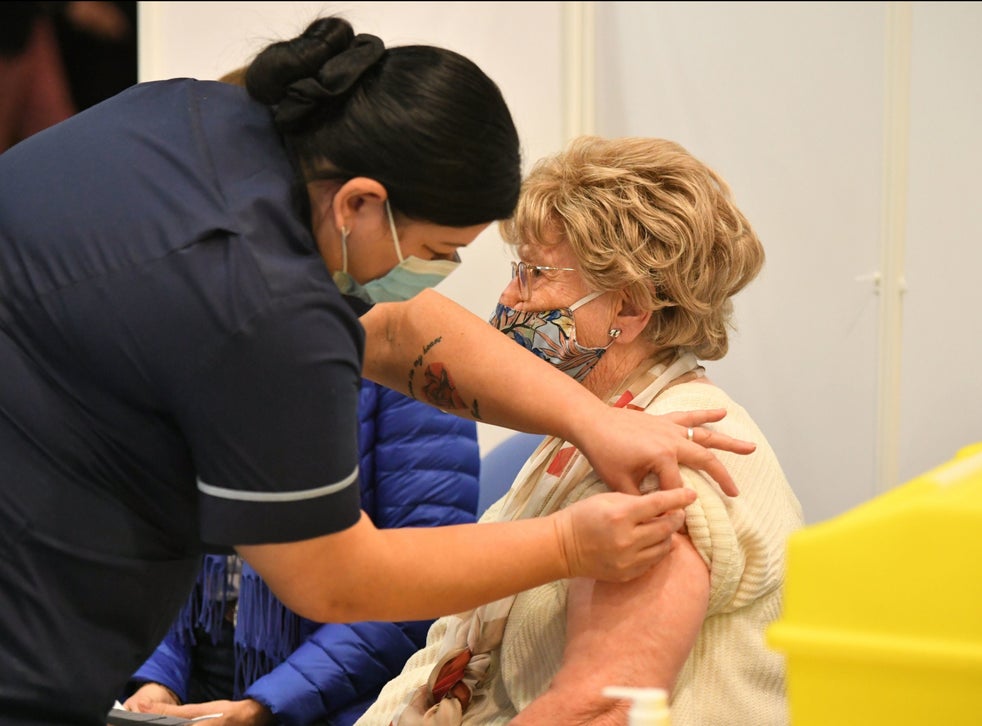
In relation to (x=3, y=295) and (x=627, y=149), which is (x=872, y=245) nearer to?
(x=627, y=149)

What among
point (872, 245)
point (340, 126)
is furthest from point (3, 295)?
point (872, 245)

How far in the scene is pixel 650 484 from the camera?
4.32 ft

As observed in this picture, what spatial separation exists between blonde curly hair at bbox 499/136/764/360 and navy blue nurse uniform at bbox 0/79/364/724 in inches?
23.8

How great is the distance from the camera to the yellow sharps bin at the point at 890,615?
2.67 feet

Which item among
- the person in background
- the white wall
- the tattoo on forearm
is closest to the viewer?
the tattoo on forearm

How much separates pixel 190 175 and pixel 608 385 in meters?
0.77

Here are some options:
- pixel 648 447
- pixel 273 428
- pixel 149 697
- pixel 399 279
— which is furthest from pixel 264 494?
pixel 149 697

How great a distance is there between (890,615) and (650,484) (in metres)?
0.50

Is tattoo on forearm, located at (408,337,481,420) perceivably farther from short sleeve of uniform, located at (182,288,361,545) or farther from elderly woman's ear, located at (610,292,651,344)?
short sleeve of uniform, located at (182,288,361,545)

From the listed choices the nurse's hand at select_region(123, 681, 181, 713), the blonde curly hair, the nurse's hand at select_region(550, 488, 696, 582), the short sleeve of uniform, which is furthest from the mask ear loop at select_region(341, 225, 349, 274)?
the nurse's hand at select_region(123, 681, 181, 713)

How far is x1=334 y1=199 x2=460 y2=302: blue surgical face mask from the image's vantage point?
3.59ft

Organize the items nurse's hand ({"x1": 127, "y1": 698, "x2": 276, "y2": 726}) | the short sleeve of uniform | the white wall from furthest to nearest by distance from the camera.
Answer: the white wall → nurse's hand ({"x1": 127, "y1": 698, "x2": 276, "y2": 726}) → the short sleeve of uniform

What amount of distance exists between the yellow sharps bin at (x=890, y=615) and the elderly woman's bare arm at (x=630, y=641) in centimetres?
41

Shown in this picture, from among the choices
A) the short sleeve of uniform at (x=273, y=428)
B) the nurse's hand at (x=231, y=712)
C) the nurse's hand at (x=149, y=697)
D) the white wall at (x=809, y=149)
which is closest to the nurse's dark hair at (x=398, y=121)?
the short sleeve of uniform at (x=273, y=428)
